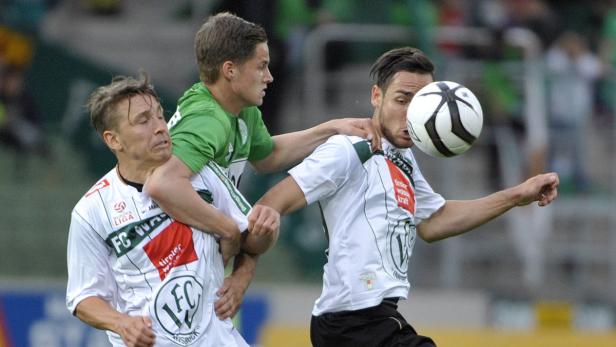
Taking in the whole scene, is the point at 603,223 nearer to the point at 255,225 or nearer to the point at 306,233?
the point at 306,233

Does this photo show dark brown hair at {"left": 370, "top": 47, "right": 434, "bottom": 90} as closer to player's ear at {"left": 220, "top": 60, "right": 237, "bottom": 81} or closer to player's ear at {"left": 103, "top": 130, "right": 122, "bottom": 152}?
player's ear at {"left": 220, "top": 60, "right": 237, "bottom": 81}

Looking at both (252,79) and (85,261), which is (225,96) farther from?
(85,261)

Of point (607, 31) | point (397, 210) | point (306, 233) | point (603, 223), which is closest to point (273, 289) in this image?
point (306, 233)

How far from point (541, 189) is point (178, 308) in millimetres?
1880

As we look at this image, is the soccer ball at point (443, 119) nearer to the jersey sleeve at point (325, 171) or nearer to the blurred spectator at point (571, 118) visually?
the jersey sleeve at point (325, 171)

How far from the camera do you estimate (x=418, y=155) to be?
12.3 metres

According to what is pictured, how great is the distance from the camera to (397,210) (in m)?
6.04

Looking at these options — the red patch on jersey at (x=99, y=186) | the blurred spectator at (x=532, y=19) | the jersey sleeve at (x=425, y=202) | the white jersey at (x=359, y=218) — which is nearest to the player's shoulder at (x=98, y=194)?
the red patch on jersey at (x=99, y=186)

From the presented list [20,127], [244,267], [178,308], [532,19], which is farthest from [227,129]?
[532,19]

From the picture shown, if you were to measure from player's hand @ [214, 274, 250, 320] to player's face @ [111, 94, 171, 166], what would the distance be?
0.63 metres

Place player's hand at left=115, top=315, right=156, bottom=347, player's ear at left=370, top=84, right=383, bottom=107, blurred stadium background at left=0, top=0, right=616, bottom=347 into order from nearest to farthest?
player's hand at left=115, top=315, right=156, bottom=347 < player's ear at left=370, top=84, right=383, bottom=107 < blurred stadium background at left=0, top=0, right=616, bottom=347

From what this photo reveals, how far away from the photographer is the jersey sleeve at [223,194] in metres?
5.59

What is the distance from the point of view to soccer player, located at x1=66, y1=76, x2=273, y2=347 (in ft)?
17.7

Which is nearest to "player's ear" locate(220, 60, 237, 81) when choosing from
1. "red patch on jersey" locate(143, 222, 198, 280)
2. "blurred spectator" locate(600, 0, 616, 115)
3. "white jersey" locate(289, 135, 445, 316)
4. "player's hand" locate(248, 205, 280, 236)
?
"white jersey" locate(289, 135, 445, 316)
